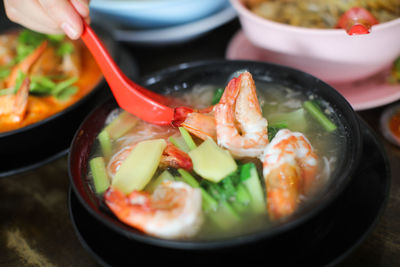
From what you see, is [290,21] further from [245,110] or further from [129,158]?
[129,158]

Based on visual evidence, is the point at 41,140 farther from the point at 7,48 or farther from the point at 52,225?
the point at 7,48

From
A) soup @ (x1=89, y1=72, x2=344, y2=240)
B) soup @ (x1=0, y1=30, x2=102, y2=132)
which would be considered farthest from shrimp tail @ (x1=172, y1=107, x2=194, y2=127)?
soup @ (x1=0, y1=30, x2=102, y2=132)

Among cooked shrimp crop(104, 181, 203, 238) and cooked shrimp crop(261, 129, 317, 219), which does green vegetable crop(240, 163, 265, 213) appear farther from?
cooked shrimp crop(104, 181, 203, 238)

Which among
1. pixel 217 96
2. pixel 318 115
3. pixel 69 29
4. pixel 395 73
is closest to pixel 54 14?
pixel 69 29

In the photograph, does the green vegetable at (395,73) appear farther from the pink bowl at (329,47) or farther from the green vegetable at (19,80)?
the green vegetable at (19,80)

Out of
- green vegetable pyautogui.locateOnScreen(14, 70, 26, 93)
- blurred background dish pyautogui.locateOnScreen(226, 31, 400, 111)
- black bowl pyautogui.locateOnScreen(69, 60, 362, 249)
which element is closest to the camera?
black bowl pyautogui.locateOnScreen(69, 60, 362, 249)

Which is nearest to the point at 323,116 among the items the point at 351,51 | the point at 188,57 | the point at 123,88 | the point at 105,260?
the point at 351,51
